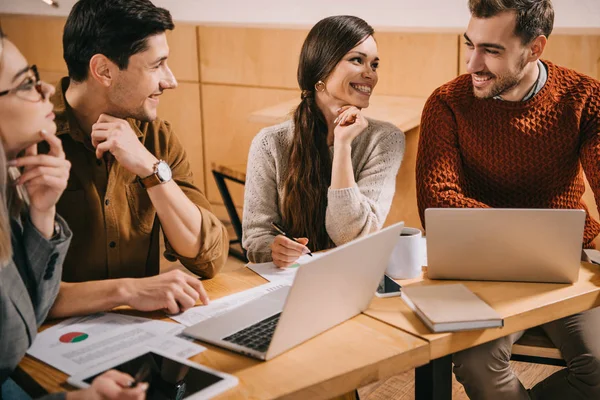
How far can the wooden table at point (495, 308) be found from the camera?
1429 mm

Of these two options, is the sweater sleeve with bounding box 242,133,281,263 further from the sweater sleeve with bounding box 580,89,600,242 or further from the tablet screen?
the sweater sleeve with bounding box 580,89,600,242

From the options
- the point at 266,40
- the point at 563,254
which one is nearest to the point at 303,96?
the point at 563,254

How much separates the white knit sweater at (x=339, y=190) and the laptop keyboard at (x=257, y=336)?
646 millimetres

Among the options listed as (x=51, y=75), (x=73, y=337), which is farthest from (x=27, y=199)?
(x=51, y=75)

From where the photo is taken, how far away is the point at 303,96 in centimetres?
228

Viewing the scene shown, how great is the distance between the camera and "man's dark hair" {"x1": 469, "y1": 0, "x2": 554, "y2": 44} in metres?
2.11

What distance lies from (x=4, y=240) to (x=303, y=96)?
1.21 meters

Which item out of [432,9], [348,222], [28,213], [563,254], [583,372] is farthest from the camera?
[432,9]

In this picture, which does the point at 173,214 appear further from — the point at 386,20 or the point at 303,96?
the point at 386,20

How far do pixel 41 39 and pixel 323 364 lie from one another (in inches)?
182

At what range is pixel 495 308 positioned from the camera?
1526mm

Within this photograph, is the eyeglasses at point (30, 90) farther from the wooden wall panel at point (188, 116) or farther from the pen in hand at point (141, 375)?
the wooden wall panel at point (188, 116)

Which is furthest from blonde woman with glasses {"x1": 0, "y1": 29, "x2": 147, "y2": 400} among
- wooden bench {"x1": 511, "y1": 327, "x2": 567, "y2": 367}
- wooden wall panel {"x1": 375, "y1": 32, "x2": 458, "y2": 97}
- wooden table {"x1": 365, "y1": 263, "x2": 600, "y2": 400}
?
wooden wall panel {"x1": 375, "y1": 32, "x2": 458, "y2": 97}

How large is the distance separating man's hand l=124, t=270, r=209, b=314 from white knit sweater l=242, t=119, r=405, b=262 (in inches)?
21.6
